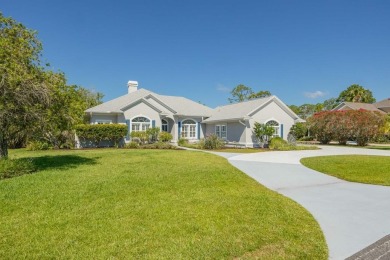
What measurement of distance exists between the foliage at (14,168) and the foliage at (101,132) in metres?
12.3

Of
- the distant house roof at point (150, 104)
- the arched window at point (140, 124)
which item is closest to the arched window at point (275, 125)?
the distant house roof at point (150, 104)

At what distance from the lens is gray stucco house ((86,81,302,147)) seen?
2528cm

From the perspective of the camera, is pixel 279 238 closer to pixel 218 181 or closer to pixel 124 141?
pixel 218 181

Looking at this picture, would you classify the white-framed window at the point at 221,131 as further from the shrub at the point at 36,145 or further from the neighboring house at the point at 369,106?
the neighboring house at the point at 369,106

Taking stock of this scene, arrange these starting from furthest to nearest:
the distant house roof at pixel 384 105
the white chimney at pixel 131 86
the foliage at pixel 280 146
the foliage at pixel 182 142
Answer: the distant house roof at pixel 384 105, the white chimney at pixel 131 86, the foliage at pixel 182 142, the foliage at pixel 280 146

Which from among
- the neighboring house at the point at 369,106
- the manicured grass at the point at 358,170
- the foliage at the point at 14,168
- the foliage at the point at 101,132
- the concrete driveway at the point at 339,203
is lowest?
the concrete driveway at the point at 339,203

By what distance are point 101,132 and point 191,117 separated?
10186 millimetres

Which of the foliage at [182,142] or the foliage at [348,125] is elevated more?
the foliage at [348,125]

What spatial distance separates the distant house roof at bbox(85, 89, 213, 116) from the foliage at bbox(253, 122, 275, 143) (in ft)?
24.1

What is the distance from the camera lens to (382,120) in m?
27.3

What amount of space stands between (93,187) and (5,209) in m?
2.27

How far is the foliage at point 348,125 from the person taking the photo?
27391 mm

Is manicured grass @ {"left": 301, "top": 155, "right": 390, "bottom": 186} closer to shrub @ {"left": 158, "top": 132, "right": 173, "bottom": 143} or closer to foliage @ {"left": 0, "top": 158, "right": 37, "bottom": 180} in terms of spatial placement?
foliage @ {"left": 0, "top": 158, "right": 37, "bottom": 180}

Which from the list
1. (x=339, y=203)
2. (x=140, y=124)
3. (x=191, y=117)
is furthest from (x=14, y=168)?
(x=191, y=117)
